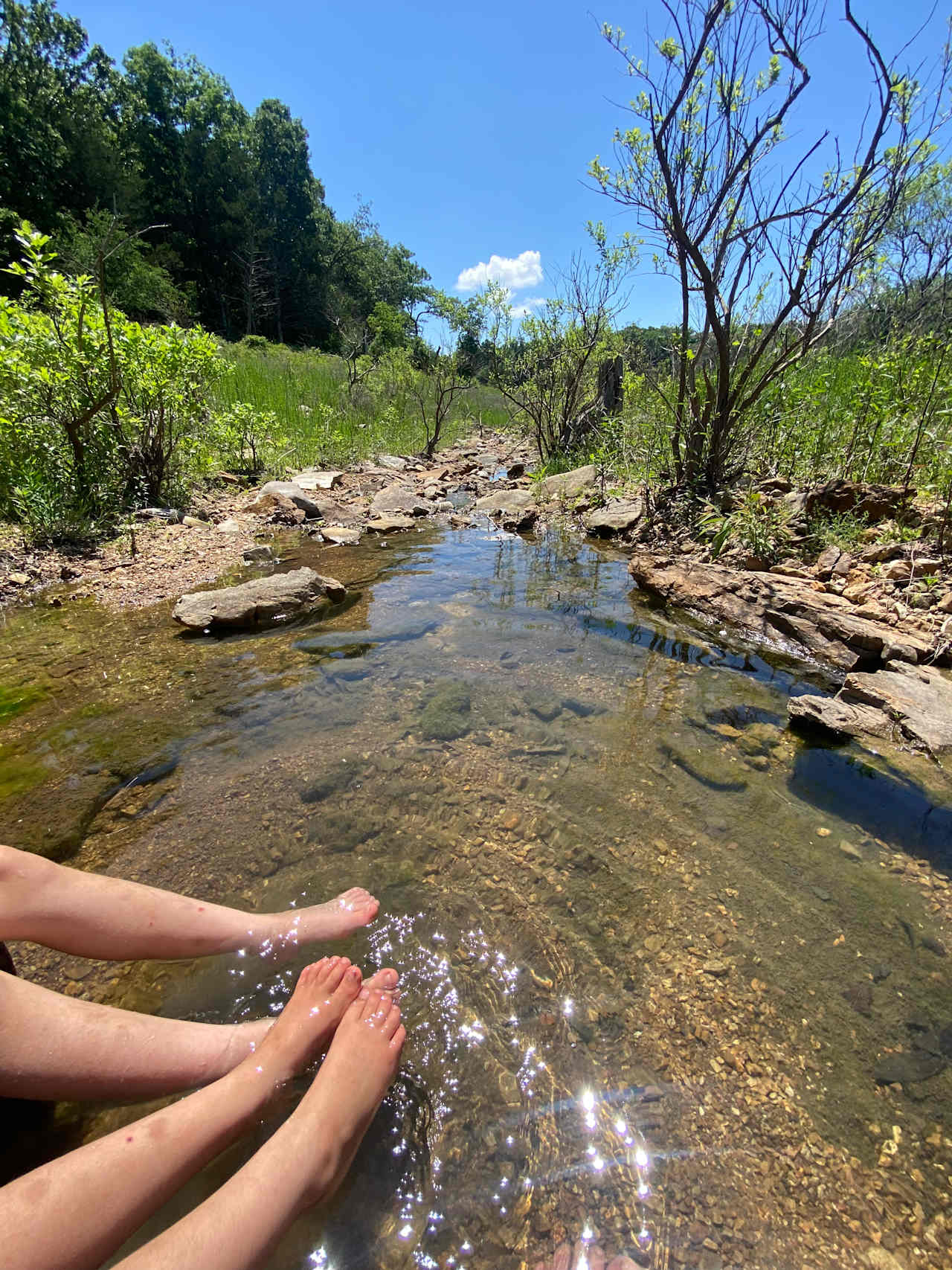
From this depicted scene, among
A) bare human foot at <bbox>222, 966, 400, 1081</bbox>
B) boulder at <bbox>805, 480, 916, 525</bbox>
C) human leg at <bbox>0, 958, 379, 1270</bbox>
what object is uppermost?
boulder at <bbox>805, 480, 916, 525</bbox>

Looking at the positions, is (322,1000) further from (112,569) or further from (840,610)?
(112,569)

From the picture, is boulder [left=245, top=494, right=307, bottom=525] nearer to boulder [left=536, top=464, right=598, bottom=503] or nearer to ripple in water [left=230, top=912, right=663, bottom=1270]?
boulder [left=536, top=464, right=598, bottom=503]

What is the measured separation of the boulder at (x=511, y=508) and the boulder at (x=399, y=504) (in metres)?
0.85

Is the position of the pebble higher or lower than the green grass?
lower

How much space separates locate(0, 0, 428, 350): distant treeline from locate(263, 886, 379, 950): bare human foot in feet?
64.5

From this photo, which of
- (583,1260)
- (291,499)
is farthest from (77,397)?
(583,1260)

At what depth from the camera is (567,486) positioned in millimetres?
8016

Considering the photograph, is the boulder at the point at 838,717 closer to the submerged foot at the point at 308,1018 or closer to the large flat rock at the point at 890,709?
the large flat rock at the point at 890,709

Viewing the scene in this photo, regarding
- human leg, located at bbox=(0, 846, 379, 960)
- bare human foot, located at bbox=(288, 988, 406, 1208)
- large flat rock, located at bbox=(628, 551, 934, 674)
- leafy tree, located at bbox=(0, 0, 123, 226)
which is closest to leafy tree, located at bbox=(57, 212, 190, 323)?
leafy tree, located at bbox=(0, 0, 123, 226)

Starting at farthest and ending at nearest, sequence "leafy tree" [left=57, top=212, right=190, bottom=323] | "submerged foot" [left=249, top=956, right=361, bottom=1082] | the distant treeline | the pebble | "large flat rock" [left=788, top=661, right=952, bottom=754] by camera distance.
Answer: the distant treeline, "leafy tree" [left=57, top=212, right=190, bottom=323], "large flat rock" [left=788, top=661, right=952, bottom=754], the pebble, "submerged foot" [left=249, top=956, right=361, bottom=1082]

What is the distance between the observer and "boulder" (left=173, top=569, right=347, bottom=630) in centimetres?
359

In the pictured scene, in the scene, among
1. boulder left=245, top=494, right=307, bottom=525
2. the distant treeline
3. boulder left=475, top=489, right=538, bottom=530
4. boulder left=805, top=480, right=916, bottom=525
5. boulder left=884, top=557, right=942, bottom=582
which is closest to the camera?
boulder left=884, top=557, right=942, bottom=582

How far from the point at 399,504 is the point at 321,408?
141 inches

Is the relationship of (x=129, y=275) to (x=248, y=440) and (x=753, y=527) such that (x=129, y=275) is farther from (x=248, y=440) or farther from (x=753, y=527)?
(x=753, y=527)
